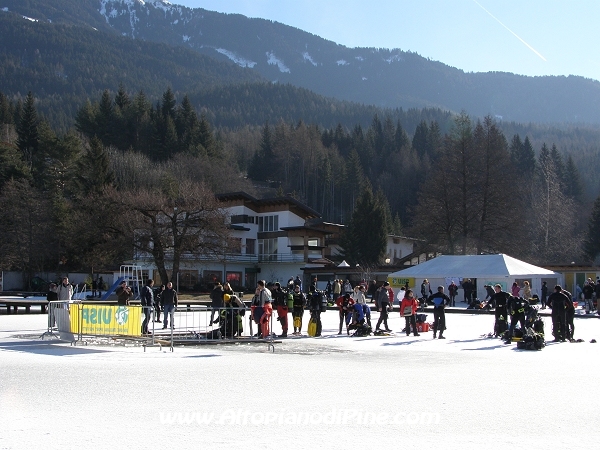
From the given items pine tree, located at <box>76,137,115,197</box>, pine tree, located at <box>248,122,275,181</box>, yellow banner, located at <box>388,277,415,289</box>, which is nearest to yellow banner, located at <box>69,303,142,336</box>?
yellow banner, located at <box>388,277,415,289</box>

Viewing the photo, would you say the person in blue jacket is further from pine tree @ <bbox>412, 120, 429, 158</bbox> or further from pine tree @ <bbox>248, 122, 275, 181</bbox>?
pine tree @ <bbox>412, 120, 429, 158</bbox>

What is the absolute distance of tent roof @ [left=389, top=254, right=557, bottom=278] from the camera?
4097 cm

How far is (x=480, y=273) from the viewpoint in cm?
4134

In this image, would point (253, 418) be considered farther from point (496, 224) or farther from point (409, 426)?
point (496, 224)

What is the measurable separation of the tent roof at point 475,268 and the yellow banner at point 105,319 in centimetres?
2913

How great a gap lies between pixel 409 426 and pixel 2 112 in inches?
4043

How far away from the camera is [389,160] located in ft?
422

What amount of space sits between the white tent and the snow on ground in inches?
995

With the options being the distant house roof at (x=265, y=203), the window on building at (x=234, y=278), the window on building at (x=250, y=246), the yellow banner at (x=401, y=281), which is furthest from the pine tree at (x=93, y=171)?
the yellow banner at (x=401, y=281)

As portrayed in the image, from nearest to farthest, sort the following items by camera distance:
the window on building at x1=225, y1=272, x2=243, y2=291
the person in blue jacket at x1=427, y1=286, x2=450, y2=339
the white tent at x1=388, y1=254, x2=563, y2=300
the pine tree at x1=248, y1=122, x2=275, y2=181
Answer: the person in blue jacket at x1=427, y1=286, x2=450, y2=339, the white tent at x1=388, y1=254, x2=563, y2=300, the window on building at x1=225, y1=272, x2=243, y2=291, the pine tree at x1=248, y1=122, x2=275, y2=181

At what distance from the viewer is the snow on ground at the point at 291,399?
273 inches

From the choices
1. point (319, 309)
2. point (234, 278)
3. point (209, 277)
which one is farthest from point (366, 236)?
point (319, 309)

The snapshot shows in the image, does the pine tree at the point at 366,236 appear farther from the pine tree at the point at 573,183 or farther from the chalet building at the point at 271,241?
the pine tree at the point at 573,183

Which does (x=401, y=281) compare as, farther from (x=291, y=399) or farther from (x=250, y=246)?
(x=291, y=399)
